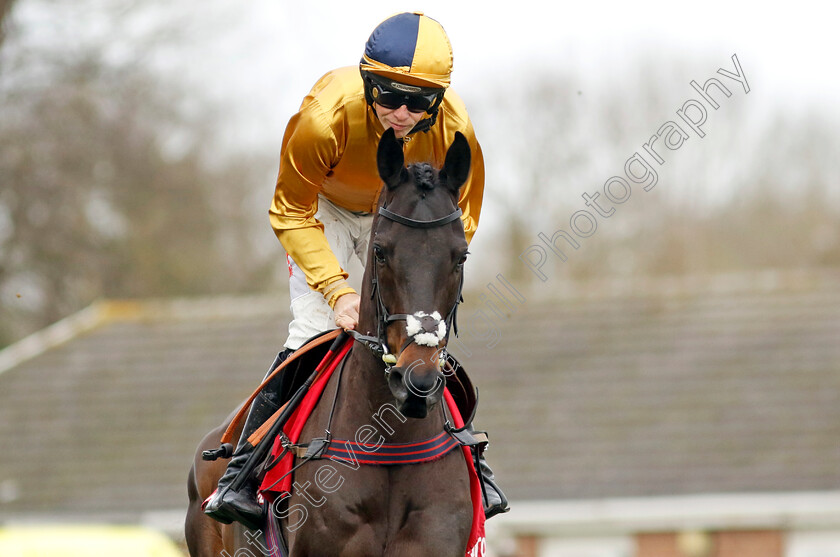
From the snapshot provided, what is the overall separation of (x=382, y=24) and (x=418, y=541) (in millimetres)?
2372

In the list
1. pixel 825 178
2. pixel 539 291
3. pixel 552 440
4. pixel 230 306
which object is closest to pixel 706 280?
pixel 539 291

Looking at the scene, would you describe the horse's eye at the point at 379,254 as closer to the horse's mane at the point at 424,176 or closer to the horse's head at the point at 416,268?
the horse's head at the point at 416,268

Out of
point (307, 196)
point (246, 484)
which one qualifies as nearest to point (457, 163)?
point (307, 196)

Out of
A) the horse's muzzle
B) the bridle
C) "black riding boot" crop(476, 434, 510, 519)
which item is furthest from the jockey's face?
"black riding boot" crop(476, 434, 510, 519)

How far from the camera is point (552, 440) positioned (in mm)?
16406

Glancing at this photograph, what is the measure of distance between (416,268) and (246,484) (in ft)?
5.39

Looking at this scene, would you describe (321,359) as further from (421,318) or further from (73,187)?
(73,187)

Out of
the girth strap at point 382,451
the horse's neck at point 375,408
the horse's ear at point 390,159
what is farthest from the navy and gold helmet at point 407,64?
the girth strap at point 382,451

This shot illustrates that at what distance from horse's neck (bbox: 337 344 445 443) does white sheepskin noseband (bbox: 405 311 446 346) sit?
584 mm

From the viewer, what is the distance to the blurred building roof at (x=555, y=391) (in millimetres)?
15656

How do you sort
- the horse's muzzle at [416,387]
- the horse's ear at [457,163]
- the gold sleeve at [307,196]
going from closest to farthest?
1. the horse's muzzle at [416,387]
2. the horse's ear at [457,163]
3. the gold sleeve at [307,196]

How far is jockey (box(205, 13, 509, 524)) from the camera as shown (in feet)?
16.2

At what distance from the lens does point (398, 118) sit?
4977 mm

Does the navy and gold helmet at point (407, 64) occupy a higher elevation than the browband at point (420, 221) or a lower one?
higher
